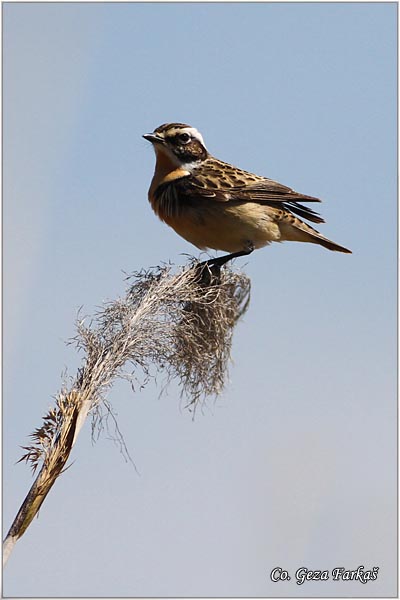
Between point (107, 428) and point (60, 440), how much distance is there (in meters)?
0.45

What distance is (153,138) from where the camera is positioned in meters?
6.25

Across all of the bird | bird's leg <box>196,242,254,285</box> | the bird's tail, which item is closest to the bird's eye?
→ the bird

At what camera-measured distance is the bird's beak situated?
620 cm

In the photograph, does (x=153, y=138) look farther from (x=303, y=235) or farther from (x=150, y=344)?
(x=150, y=344)

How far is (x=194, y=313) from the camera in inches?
176

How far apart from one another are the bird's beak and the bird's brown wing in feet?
1.20

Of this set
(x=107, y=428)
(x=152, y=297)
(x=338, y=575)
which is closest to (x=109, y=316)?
(x=152, y=297)

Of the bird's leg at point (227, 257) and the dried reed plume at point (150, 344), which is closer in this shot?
the dried reed plume at point (150, 344)

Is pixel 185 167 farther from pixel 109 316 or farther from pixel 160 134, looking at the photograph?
pixel 109 316

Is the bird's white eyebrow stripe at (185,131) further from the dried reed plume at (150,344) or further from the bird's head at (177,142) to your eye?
the dried reed plume at (150,344)

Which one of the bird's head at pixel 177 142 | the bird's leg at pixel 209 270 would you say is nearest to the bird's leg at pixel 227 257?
the bird's leg at pixel 209 270

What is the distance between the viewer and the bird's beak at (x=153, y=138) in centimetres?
620

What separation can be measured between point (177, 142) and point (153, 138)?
0.20 m

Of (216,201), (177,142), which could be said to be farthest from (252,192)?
(177,142)
